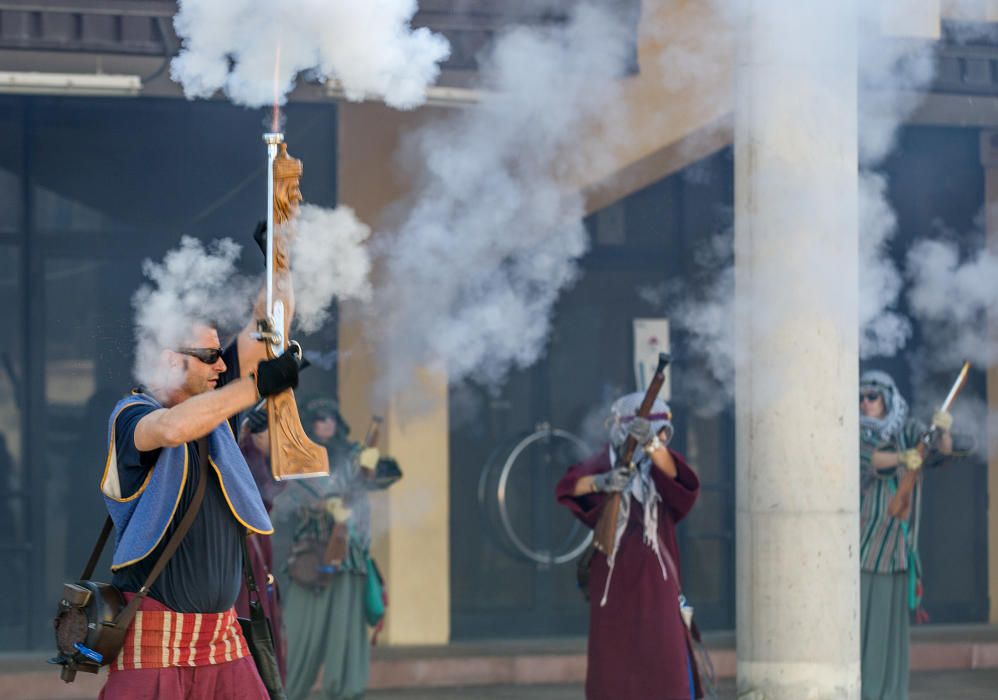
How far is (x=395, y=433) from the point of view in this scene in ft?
36.6

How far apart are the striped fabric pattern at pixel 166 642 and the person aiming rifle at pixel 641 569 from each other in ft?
10.5

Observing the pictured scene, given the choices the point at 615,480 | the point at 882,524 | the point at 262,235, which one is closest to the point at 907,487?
the point at 882,524

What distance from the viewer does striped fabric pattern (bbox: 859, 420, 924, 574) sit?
919 cm

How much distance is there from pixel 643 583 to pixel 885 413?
→ 2.29m

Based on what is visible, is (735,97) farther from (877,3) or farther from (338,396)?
(338,396)

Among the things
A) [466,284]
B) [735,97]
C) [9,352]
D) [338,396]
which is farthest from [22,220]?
[735,97]

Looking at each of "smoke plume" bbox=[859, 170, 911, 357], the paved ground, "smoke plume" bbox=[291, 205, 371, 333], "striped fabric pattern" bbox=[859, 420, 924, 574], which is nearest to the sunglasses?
"smoke plume" bbox=[291, 205, 371, 333]

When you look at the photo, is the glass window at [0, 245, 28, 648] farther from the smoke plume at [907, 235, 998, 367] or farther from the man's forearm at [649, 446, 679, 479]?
the smoke plume at [907, 235, 998, 367]

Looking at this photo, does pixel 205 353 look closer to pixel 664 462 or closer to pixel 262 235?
pixel 262 235

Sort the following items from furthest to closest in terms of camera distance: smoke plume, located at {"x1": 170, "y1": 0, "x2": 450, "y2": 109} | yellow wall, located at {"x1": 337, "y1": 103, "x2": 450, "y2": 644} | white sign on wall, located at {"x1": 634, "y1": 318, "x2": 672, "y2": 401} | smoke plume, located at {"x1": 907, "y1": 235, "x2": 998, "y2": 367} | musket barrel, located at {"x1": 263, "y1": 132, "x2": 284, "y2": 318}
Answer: smoke plume, located at {"x1": 907, "y1": 235, "x2": 998, "y2": 367}, white sign on wall, located at {"x1": 634, "y1": 318, "x2": 672, "y2": 401}, yellow wall, located at {"x1": 337, "y1": 103, "x2": 450, "y2": 644}, smoke plume, located at {"x1": 170, "y1": 0, "x2": 450, "y2": 109}, musket barrel, located at {"x1": 263, "y1": 132, "x2": 284, "y2": 318}

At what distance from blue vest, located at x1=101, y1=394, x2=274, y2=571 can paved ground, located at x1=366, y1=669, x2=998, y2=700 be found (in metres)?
5.12

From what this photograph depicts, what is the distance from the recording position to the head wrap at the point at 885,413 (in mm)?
9227

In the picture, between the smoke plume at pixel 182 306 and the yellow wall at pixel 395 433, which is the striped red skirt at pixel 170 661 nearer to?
the smoke plume at pixel 182 306

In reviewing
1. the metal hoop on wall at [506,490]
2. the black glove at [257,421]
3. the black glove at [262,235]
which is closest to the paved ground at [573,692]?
the metal hoop on wall at [506,490]
